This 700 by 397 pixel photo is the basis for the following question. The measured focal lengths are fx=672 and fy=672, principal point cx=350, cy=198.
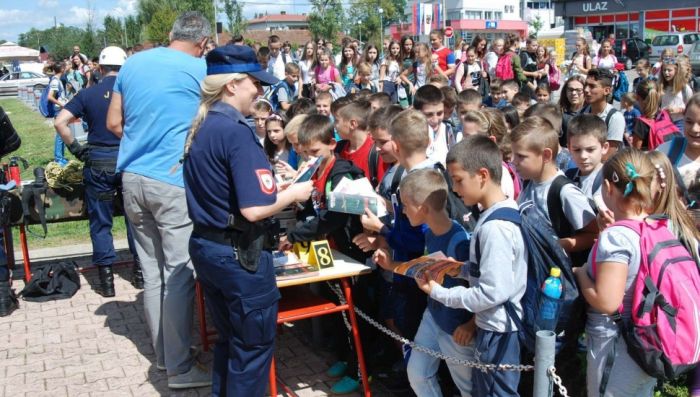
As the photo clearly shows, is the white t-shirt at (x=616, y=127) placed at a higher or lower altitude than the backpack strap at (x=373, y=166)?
higher

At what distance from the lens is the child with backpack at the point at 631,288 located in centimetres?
288

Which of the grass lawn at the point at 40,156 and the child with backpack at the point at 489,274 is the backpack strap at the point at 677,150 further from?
the grass lawn at the point at 40,156

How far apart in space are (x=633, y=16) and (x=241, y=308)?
5981 centimetres

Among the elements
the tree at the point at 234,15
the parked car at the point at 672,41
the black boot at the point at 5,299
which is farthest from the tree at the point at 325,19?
the black boot at the point at 5,299

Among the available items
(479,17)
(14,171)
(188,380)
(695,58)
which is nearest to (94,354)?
(188,380)

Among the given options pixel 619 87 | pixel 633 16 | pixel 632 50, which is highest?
pixel 633 16

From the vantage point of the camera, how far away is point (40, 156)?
16.0 metres

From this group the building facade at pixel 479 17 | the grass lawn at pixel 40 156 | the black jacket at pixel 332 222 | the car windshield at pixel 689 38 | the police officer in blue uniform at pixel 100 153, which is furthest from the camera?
the building facade at pixel 479 17

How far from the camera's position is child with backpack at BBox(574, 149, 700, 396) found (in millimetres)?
2881

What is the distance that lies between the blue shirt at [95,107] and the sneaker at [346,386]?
3246 millimetres

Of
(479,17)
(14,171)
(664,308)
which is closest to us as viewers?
(664,308)

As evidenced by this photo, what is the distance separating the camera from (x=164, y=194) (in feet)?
14.4

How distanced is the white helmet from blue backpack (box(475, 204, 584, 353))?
445 cm

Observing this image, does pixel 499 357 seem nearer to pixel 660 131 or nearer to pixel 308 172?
pixel 308 172
